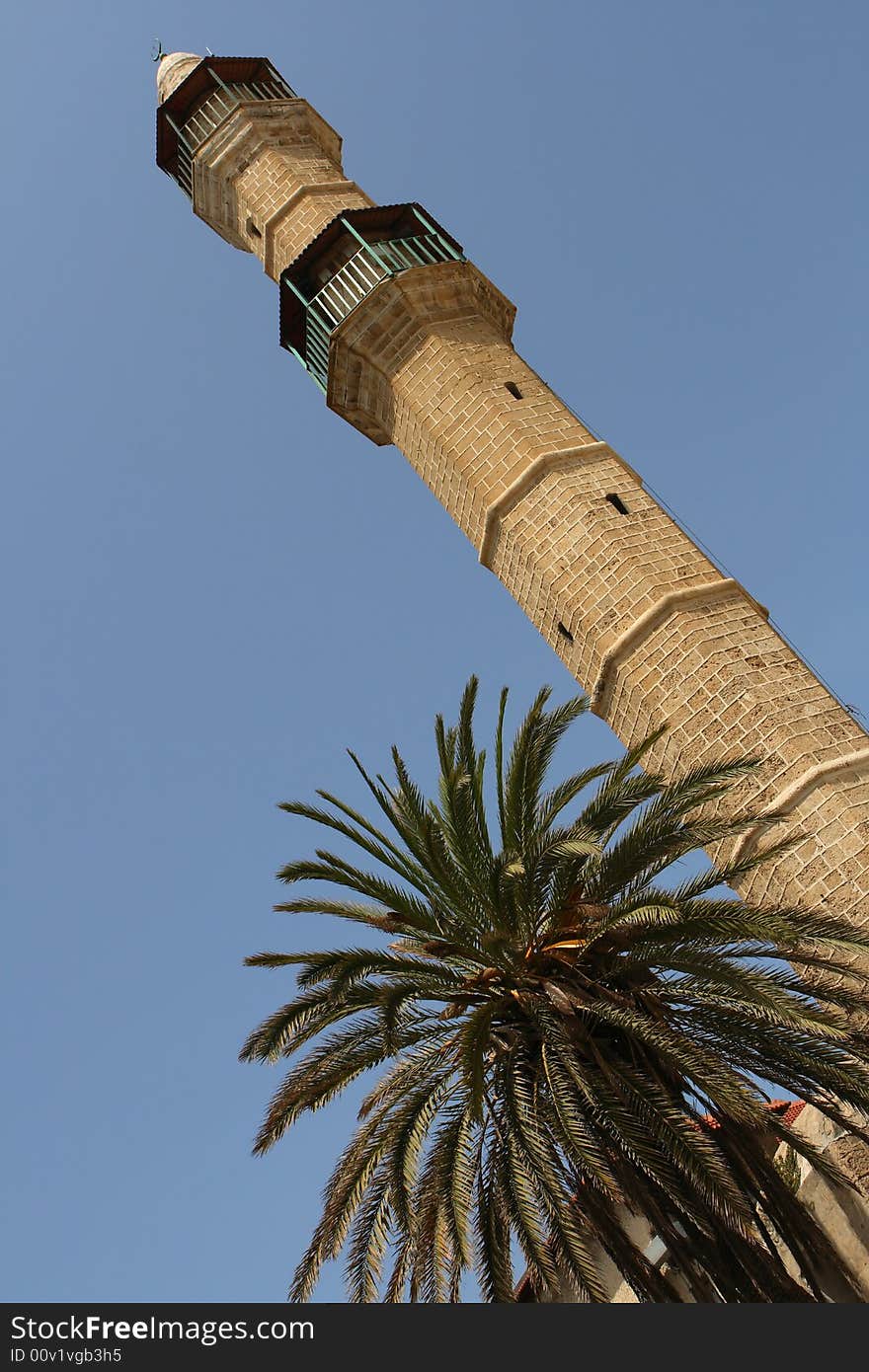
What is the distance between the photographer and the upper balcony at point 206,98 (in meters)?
19.2

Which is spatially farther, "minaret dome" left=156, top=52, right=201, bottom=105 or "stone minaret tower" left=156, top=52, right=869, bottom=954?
"minaret dome" left=156, top=52, right=201, bottom=105

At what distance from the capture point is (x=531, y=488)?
481 inches

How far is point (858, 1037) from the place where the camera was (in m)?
6.95

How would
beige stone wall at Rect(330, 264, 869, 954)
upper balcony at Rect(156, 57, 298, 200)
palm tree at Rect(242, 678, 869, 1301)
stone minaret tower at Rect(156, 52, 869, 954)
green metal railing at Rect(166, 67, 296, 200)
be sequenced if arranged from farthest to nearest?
upper balcony at Rect(156, 57, 298, 200)
green metal railing at Rect(166, 67, 296, 200)
stone minaret tower at Rect(156, 52, 869, 954)
beige stone wall at Rect(330, 264, 869, 954)
palm tree at Rect(242, 678, 869, 1301)

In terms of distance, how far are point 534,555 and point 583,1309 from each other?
300 inches

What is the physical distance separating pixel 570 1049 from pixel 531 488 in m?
6.76

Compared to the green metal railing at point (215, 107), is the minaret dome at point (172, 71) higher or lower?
higher

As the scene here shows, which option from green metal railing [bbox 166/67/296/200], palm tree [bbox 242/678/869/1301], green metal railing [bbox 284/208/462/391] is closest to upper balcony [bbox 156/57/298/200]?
green metal railing [bbox 166/67/296/200]

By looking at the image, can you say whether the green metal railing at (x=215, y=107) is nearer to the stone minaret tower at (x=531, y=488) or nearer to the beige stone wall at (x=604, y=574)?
the stone minaret tower at (x=531, y=488)

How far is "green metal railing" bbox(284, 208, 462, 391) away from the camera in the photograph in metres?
14.9

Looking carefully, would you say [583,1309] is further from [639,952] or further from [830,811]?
[830,811]

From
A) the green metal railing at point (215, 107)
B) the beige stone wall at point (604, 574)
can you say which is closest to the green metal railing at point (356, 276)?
the beige stone wall at point (604, 574)

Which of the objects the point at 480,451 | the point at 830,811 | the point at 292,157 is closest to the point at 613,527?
the point at 480,451

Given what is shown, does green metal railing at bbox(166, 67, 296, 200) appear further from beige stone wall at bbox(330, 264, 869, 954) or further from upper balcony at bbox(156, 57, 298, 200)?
beige stone wall at bbox(330, 264, 869, 954)
